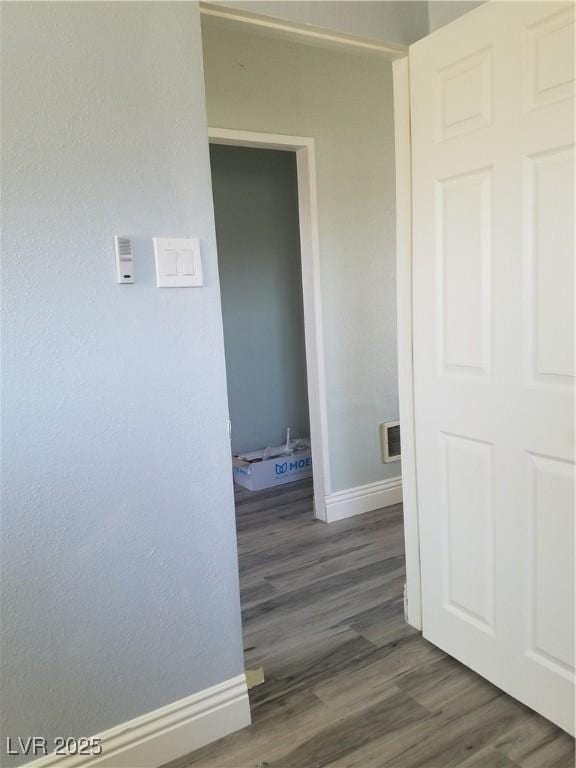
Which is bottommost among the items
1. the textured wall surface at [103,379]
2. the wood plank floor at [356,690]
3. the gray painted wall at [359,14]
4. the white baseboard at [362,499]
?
the wood plank floor at [356,690]

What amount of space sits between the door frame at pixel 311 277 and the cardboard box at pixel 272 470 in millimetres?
708

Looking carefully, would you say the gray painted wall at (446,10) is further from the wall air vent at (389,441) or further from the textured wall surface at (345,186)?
the wall air vent at (389,441)

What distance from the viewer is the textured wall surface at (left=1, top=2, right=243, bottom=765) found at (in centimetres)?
144

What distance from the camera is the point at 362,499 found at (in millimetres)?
3545

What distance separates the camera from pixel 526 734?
175 centimetres

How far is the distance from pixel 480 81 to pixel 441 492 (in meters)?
1.24

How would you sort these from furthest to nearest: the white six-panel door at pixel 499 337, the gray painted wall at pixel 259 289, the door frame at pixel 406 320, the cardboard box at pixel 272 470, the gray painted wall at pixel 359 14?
the gray painted wall at pixel 259 289 < the cardboard box at pixel 272 470 < the door frame at pixel 406 320 < the gray painted wall at pixel 359 14 < the white six-panel door at pixel 499 337

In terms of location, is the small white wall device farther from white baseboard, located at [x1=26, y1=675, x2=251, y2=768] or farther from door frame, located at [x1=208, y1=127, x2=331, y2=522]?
door frame, located at [x1=208, y1=127, x2=331, y2=522]

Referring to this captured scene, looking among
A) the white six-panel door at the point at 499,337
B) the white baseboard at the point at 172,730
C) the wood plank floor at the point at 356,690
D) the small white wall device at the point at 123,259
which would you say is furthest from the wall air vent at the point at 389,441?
the small white wall device at the point at 123,259

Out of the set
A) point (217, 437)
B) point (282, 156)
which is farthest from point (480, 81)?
point (282, 156)

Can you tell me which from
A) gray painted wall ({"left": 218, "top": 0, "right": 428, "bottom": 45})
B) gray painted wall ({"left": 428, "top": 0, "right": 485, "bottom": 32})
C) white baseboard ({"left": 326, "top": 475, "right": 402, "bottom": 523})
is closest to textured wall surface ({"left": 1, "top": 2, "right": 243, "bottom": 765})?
gray painted wall ({"left": 218, "top": 0, "right": 428, "bottom": 45})

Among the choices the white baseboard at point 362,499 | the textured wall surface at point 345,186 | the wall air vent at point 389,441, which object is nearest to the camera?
the textured wall surface at point 345,186

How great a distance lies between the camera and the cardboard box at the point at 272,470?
4109 mm

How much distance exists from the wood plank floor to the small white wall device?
4.39 feet
